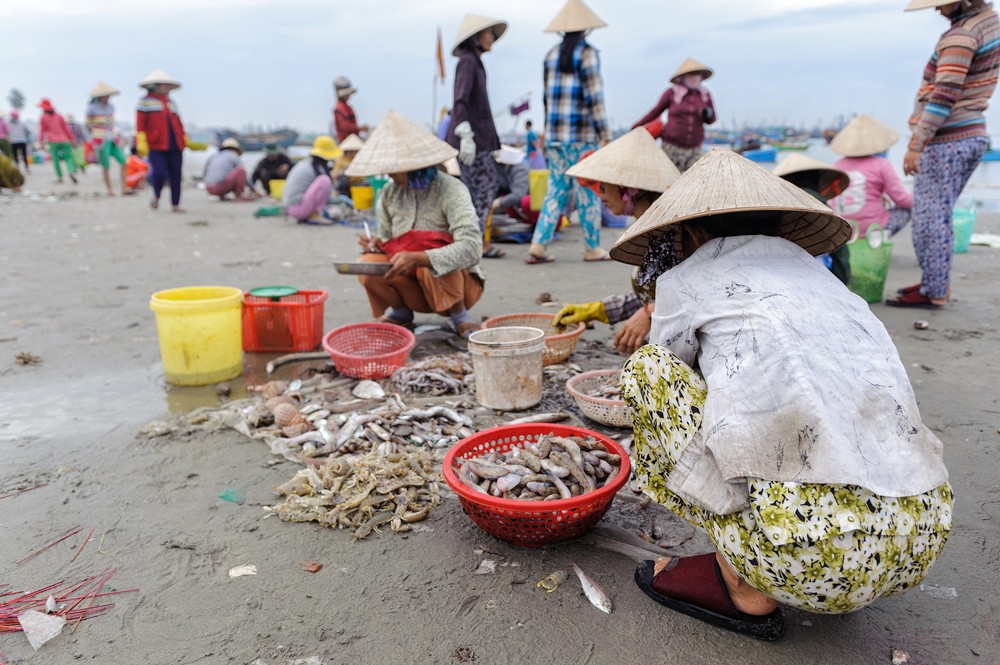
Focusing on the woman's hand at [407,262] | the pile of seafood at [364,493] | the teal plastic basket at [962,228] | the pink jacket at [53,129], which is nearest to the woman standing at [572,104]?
the woman's hand at [407,262]

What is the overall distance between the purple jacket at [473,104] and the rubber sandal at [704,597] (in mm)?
4970

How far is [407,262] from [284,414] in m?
1.28

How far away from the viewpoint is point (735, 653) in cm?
182

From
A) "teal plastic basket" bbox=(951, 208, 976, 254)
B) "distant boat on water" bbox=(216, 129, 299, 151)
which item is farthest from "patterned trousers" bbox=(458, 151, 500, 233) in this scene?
"distant boat on water" bbox=(216, 129, 299, 151)

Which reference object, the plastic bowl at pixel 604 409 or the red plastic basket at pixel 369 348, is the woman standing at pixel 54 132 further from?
the plastic bowl at pixel 604 409

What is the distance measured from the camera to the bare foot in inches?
72.5

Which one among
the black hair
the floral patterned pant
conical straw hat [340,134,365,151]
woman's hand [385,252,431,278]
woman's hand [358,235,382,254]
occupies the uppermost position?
the black hair

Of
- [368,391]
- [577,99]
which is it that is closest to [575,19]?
[577,99]

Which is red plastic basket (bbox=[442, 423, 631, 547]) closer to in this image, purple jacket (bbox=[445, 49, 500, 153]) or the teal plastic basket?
purple jacket (bbox=[445, 49, 500, 153])

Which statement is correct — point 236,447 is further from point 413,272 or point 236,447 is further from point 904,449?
point 904,449

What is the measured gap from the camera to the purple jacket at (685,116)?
6.53m

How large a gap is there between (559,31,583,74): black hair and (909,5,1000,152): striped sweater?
3004 mm

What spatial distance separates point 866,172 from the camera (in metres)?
5.96

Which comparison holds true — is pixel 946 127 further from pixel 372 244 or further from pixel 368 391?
pixel 368 391
